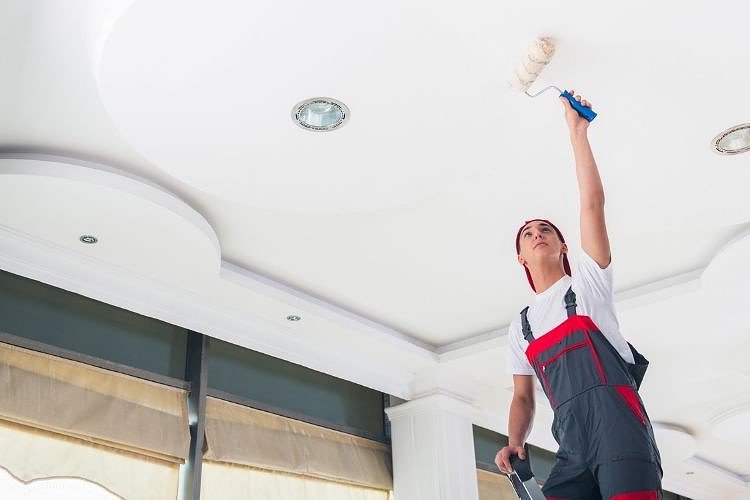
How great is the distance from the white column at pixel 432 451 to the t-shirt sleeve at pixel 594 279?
3.20 metres

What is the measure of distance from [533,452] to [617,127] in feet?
13.0

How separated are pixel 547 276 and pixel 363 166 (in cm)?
104

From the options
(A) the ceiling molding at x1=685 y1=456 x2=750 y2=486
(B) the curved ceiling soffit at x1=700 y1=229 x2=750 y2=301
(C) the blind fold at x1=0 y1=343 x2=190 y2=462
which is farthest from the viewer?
(A) the ceiling molding at x1=685 y1=456 x2=750 y2=486

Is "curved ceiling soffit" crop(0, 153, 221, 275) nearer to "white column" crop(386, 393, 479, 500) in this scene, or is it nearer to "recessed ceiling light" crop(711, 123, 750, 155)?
"recessed ceiling light" crop(711, 123, 750, 155)

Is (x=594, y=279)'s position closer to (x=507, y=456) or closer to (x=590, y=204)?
(x=590, y=204)

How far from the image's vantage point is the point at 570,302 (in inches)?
66.3

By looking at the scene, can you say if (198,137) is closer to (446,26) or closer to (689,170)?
(446,26)

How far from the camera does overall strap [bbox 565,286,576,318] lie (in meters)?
1.67

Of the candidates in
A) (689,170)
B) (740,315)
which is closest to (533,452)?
(740,315)

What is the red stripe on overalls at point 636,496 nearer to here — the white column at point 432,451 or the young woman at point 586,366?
the young woman at point 586,366

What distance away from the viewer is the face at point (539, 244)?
70.9 inches

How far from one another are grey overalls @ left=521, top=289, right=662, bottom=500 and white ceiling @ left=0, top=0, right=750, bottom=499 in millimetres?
868

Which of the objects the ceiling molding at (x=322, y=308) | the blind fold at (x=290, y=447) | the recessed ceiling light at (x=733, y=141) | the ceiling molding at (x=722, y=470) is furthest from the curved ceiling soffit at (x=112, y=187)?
the ceiling molding at (x=722, y=470)

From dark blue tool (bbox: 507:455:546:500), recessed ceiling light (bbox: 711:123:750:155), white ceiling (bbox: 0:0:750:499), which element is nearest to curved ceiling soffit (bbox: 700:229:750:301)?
white ceiling (bbox: 0:0:750:499)
